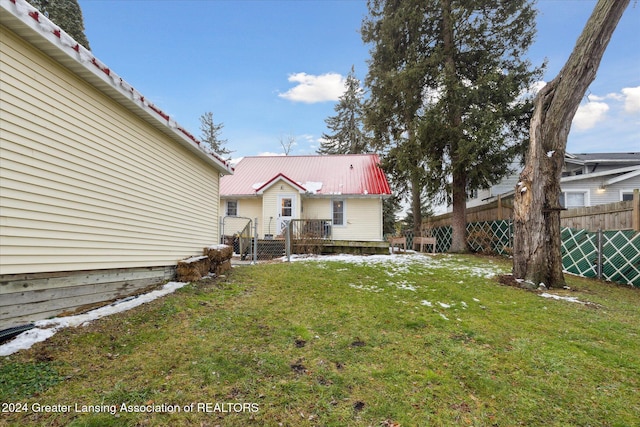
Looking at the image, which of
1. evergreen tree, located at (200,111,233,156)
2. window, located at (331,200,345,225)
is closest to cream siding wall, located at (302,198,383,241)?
window, located at (331,200,345,225)

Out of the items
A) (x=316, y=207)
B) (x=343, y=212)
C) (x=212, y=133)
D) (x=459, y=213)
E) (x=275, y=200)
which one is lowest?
(x=459, y=213)

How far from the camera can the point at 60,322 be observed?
3523 millimetres

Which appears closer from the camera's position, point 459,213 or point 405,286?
point 405,286

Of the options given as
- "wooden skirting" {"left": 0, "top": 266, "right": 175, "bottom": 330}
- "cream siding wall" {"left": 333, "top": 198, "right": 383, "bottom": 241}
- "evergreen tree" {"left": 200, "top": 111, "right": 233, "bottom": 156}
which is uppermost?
"evergreen tree" {"left": 200, "top": 111, "right": 233, "bottom": 156}

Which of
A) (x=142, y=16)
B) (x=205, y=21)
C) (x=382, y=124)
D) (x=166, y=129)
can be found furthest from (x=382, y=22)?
(x=166, y=129)

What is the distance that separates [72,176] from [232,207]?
11965mm

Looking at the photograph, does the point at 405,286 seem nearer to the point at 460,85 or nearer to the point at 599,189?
the point at 460,85

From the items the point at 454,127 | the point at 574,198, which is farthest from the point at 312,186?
the point at 574,198

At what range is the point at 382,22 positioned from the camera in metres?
14.9

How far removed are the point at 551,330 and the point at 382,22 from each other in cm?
1599

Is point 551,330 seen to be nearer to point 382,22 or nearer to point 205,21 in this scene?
point 205,21

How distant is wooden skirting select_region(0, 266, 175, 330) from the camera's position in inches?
125

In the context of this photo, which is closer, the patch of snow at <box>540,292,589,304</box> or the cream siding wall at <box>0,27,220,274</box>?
the cream siding wall at <box>0,27,220,274</box>

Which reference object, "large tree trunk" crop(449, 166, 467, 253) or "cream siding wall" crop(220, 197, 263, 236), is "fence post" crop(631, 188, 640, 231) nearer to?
"large tree trunk" crop(449, 166, 467, 253)
